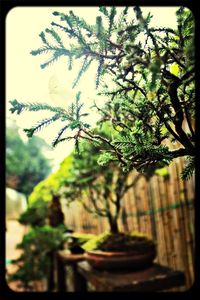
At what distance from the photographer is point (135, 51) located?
1.97 feet

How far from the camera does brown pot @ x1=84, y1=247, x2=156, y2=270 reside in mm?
1847

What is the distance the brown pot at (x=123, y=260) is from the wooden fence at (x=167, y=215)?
0.45 m

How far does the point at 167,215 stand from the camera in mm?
2512

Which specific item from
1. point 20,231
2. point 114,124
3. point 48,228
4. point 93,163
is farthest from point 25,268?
point 20,231

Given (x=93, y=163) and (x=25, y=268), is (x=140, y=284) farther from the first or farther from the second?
(x=25, y=268)

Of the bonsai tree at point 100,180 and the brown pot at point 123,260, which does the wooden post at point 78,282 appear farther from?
the brown pot at point 123,260

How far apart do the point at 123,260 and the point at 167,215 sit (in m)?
0.77

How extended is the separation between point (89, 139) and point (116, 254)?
1.29 meters

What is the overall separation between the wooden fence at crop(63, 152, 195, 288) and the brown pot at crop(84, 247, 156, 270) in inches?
17.6

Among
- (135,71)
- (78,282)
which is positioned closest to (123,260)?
(135,71)


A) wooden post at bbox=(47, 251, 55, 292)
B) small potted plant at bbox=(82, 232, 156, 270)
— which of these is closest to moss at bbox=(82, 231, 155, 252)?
small potted plant at bbox=(82, 232, 156, 270)

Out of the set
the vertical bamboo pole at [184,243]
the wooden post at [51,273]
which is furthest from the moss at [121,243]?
the wooden post at [51,273]

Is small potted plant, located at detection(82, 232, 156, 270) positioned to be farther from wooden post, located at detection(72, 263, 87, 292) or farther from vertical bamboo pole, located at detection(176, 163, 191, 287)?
wooden post, located at detection(72, 263, 87, 292)

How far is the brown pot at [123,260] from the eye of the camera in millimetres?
1847
